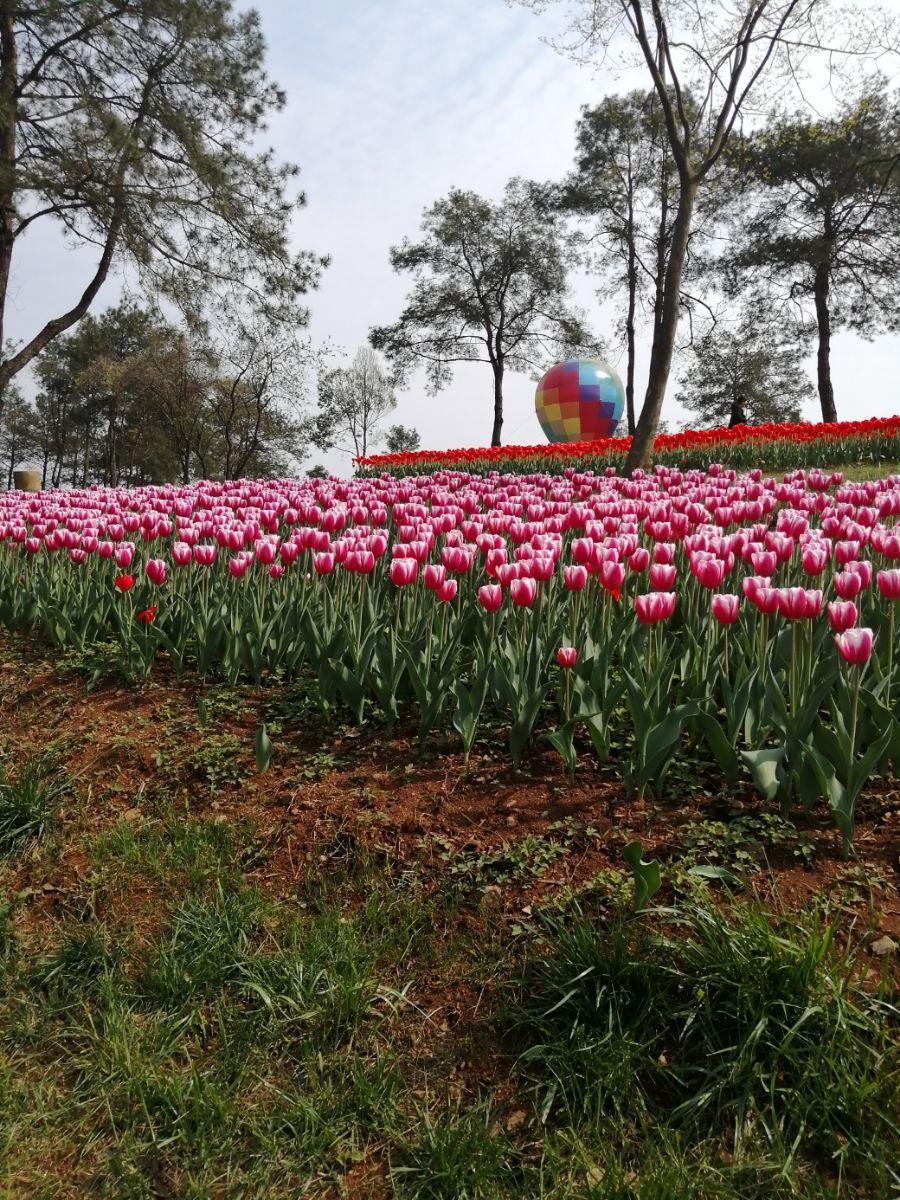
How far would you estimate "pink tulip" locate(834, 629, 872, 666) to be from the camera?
8.57 feet

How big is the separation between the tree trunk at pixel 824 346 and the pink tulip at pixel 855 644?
2645 centimetres

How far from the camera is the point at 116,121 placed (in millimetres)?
16953

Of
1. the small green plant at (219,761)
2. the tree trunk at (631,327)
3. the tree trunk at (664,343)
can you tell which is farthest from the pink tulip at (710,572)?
the tree trunk at (631,327)

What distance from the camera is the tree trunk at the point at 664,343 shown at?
38.3 feet

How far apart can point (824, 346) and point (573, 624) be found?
27.6 meters

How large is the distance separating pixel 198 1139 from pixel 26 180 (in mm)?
19495

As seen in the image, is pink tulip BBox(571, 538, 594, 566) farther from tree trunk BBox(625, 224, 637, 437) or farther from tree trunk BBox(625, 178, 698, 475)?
tree trunk BBox(625, 224, 637, 437)

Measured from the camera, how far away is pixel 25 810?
3.41 meters

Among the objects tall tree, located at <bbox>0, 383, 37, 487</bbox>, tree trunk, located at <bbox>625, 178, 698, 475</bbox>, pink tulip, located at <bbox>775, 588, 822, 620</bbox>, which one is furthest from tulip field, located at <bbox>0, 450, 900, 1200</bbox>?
tall tree, located at <bbox>0, 383, 37, 487</bbox>

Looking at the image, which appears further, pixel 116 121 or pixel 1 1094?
pixel 116 121

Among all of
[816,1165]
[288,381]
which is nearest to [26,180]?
[288,381]

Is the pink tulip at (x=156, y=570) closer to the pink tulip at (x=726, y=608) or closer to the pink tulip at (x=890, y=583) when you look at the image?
the pink tulip at (x=726, y=608)

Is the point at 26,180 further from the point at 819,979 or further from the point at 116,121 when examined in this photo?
the point at 819,979

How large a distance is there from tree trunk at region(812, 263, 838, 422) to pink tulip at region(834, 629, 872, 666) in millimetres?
26450
